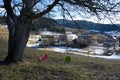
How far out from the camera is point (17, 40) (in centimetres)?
1162

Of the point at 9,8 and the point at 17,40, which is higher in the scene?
the point at 9,8

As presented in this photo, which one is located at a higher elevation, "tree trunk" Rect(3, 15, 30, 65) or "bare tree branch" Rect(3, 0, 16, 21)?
"bare tree branch" Rect(3, 0, 16, 21)

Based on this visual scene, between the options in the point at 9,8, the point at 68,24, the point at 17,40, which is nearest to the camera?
the point at 9,8

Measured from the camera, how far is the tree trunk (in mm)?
11539

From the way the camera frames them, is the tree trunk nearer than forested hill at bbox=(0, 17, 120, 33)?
No

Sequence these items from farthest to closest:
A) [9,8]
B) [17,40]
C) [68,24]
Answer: [68,24] < [17,40] < [9,8]

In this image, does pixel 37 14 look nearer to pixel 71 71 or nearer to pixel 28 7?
pixel 28 7

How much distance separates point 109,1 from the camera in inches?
415

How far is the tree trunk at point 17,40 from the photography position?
1154cm

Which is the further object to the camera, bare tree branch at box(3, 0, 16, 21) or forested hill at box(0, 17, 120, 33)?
forested hill at box(0, 17, 120, 33)

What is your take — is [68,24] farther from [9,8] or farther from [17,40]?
[9,8]

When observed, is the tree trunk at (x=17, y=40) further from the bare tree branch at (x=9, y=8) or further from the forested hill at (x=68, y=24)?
the forested hill at (x=68, y=24)

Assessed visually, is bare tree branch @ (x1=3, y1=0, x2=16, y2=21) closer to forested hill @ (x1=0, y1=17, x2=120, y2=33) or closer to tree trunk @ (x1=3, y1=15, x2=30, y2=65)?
tree trunk @ (x1=3, y1=15, x2=30, y2=65)

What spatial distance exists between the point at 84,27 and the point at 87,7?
1476 mm
